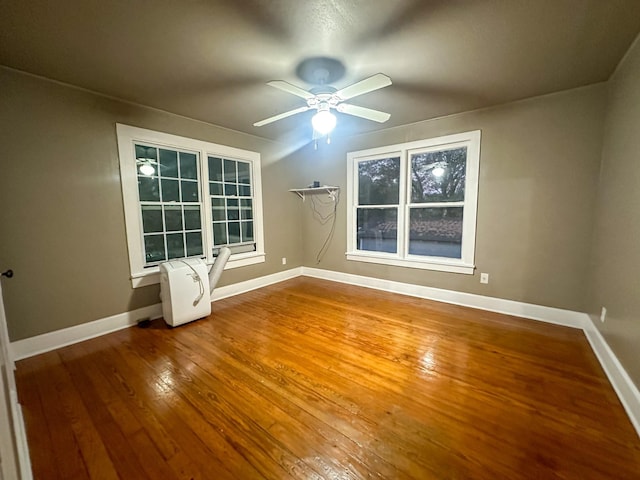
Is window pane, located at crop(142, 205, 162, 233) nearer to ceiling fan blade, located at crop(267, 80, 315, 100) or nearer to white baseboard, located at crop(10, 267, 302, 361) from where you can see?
white baseboard, located at crop(10, 267, 302, 361)

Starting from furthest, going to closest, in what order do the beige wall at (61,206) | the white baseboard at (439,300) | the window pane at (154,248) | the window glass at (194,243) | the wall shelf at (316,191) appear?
the wall shelf at (316,191), the window glass at (194,243), the window pane at (154,248), the beige wall at (61,206), the white baseboard at (439,300)

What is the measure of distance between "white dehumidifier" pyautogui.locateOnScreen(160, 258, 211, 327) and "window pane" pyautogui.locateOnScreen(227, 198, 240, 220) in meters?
1.14

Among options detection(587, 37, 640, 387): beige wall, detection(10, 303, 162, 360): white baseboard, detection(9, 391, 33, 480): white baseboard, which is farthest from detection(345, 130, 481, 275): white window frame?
detection(9, 391, 33, 480): white baseboard

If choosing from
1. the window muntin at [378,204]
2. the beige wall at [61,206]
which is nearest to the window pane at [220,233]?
the beige wall at [61,206]

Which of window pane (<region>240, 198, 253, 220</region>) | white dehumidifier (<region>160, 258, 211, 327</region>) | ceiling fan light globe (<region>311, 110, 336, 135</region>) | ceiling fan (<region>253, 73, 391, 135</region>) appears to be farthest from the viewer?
window pane (<region>240, 198, 253, 220</region>)

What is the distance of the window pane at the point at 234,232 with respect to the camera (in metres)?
4.18

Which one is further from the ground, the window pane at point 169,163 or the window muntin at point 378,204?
the window pane at point 169,163

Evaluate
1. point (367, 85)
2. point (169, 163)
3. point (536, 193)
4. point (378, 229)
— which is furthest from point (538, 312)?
point (169, 163)

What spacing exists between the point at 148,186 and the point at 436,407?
12.0 feet

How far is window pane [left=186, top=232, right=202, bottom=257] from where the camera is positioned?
3.64 meters

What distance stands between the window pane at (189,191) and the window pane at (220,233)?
489mm

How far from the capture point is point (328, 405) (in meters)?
1.79

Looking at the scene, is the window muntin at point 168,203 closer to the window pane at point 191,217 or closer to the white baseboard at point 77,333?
the window pane at point 191,217

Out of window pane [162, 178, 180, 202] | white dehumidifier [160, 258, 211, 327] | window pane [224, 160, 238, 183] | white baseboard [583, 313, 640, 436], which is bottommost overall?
white baseboard [583, 313, 640, 436]
